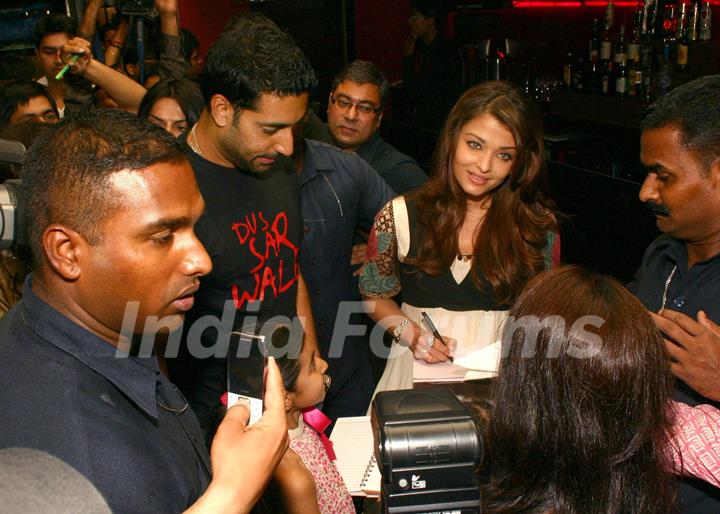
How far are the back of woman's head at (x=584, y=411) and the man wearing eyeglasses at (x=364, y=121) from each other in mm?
1938

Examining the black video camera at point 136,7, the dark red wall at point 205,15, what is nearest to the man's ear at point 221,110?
the black video camera at point 136,7

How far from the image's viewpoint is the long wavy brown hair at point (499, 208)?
2.16 meters

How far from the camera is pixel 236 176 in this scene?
2.00 meters

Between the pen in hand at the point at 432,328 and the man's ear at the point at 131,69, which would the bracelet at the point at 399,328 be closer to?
the pen in hand at the point at 432,328

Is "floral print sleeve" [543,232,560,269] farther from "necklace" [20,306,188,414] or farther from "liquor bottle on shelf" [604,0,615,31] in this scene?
"liquor bottle on shelf" [604,0,615,31]

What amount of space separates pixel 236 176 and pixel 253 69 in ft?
0.98

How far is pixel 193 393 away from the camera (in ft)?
6.56

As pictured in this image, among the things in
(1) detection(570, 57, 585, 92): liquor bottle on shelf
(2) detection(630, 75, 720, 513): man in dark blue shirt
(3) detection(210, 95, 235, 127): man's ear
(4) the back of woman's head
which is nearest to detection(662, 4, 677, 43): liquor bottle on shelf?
(1) detection(570, 57, 585, 92): liquor bottle on shelf

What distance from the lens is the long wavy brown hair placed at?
2.16 metres

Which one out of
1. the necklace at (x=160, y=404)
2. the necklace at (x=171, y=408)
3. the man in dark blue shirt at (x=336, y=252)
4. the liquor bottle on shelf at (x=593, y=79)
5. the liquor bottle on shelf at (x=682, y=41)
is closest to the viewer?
the necklace at (x=160, y=404)

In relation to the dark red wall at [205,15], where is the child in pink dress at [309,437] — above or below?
below

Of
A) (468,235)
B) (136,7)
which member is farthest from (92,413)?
(136,7)

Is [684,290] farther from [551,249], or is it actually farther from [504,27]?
[504,27]

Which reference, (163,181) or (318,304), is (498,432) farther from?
(318,304)
